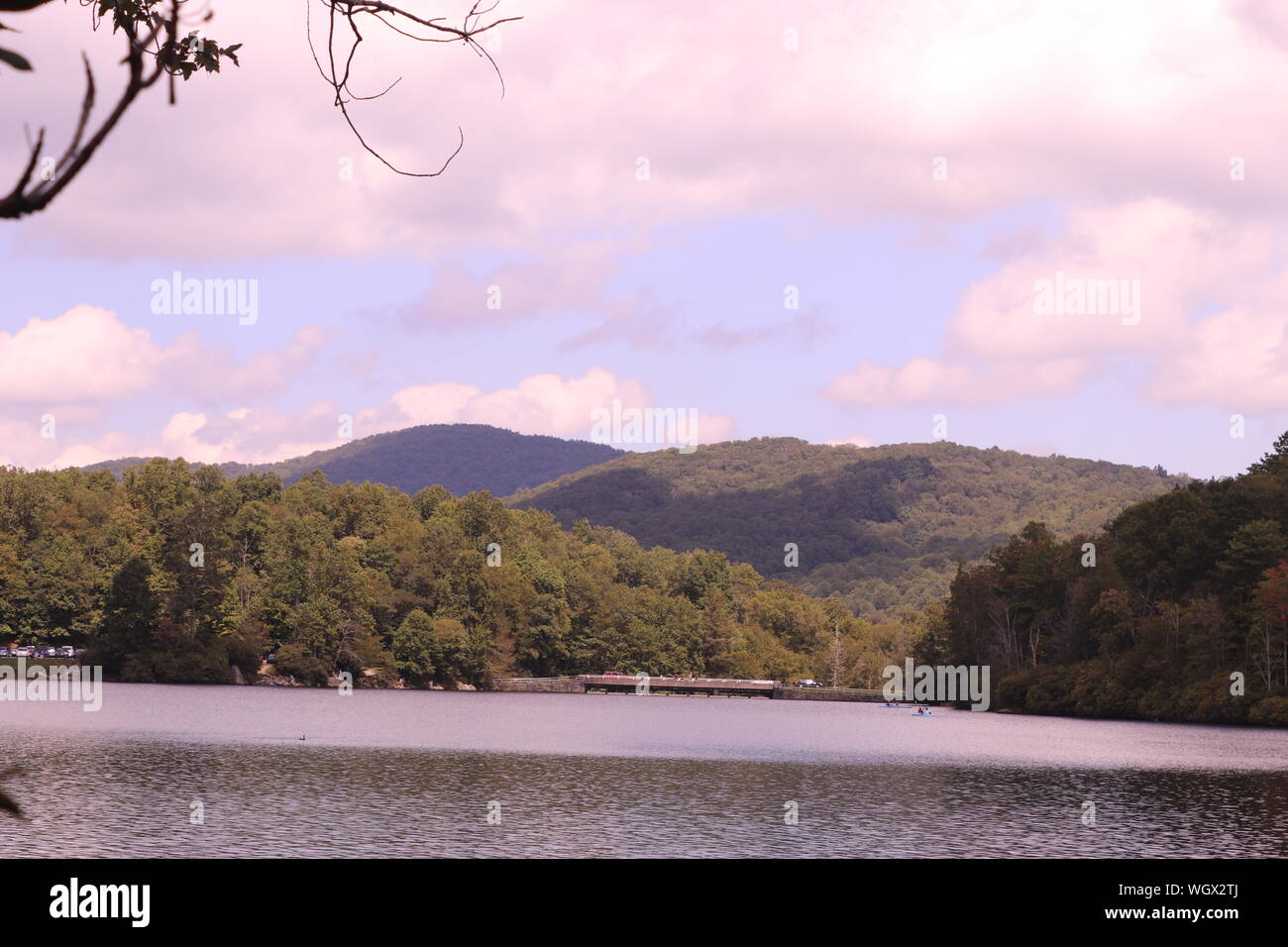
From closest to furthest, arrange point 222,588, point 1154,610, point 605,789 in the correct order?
point 605,789, point 1154,610, point 222,588

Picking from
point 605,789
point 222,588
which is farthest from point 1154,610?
point 222,588

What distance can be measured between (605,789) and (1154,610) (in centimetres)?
8854

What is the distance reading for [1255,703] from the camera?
119 meters

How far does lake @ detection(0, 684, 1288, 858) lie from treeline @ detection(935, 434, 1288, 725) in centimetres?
911

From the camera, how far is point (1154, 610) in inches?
5389

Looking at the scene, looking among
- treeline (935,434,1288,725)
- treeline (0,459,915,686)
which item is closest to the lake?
treeline (935,434,1288,725)

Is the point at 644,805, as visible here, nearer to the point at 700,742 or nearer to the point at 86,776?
the point at 86,776

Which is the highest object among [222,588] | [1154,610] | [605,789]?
[222,588]

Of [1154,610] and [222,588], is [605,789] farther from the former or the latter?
[222,588]

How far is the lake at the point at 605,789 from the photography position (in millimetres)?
46500

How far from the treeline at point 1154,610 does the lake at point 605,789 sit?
9110 millimetres

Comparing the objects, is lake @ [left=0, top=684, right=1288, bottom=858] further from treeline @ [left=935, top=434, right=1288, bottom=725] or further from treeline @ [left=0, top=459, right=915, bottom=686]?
treeline @ [left=0, top=459, right=915, bottom=686]

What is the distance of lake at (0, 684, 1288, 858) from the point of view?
4650 centimetres

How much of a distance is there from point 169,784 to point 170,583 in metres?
112
